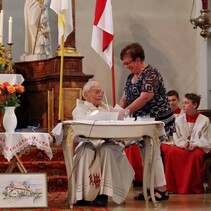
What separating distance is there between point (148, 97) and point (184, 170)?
171 centimetres

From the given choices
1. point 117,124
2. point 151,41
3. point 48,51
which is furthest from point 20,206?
point 151,41

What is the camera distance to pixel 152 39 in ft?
34.7

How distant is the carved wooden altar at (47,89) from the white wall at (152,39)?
0.54m

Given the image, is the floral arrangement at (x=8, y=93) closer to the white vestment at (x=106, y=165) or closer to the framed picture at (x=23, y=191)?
the white vestment at (x=106, y=165)

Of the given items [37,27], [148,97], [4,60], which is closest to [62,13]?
[37,27]

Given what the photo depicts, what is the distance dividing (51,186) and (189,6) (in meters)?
4.21

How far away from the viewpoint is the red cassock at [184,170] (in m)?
8.15

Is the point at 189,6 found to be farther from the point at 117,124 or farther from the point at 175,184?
the point at 117,124

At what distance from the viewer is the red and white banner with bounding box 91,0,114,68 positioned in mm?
8852

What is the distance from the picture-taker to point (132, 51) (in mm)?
6938

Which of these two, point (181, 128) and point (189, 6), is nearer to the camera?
point (181, 128)

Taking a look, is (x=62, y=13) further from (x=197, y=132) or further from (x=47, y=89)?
(x=197, y=132)

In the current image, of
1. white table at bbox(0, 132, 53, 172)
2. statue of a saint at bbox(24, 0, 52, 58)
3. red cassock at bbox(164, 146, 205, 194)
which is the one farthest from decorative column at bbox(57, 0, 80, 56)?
white table at bbox(0, 132, 53, 172)

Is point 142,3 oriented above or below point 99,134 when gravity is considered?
above
